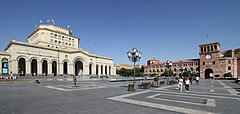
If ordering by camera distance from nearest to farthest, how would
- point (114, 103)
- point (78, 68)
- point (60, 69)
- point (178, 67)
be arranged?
point (114, 103), point (60, 69), point (78, 68), point (178, 67)

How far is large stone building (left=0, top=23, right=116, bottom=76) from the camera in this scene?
143 ft

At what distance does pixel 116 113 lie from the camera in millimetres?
6965

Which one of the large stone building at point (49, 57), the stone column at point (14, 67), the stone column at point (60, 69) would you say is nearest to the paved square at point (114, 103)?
the stone column at point (14, 67)

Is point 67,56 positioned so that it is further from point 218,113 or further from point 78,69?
point 218,113

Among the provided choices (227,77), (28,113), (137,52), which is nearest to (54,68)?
(137,52)

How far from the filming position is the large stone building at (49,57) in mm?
43656

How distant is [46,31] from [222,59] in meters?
79.6

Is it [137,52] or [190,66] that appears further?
[190,66]

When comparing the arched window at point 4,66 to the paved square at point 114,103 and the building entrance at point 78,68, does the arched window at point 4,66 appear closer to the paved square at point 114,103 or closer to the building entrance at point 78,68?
the building entrance at point 78,68

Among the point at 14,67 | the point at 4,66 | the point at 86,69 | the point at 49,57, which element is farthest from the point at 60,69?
the point at 4,66

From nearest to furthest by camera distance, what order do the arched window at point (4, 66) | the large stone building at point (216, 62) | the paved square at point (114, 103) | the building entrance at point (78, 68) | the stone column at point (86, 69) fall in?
1. the paved square at point (114, 103)
2. the arched window at point (4, 66)
3. the stone column at point (86, 69)
4. the building entrance at point (78, 68)
5. the large stone building at point (216, 62)

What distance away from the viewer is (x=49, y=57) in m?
51.0

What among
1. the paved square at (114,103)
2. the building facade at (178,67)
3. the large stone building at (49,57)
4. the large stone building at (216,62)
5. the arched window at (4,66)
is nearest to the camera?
the paved square at (114,103)

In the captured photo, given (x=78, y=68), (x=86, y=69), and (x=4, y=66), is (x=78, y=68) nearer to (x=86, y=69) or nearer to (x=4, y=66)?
(x=86, y=69)
